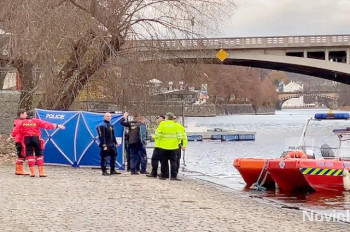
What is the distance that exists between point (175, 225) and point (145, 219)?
660mm

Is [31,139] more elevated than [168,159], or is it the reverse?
[31,139]

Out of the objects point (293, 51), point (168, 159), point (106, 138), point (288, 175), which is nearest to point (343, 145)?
point (288, 175)

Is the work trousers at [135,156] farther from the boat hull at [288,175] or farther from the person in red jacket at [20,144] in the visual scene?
the boat hull at [288,175]

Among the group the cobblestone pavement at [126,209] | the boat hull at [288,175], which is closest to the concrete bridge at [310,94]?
the boat hull at [288,175]

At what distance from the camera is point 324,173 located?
17.3m

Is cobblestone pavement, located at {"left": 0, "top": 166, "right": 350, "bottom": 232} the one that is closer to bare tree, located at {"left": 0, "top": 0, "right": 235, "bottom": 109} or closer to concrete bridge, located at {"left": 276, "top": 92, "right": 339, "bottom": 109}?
bare tree, located at {"left": 0, "top": 0, "right": 235, "bottom": 109}

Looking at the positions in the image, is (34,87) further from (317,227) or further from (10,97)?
(317,227)

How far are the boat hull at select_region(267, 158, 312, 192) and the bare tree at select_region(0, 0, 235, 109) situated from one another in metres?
7.17

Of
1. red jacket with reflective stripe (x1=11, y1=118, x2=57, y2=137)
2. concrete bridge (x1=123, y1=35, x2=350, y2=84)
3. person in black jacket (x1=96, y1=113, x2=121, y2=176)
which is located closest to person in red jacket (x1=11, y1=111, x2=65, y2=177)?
red jacket with reflective stripe (x1=11, y1=118, x2=57, y2=137)

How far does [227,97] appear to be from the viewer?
12362 cm

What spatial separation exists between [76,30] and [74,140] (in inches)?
146

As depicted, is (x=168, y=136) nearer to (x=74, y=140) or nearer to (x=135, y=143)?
(x=135, y=143)

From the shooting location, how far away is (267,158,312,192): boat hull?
17.2 m

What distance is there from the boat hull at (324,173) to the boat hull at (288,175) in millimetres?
182
